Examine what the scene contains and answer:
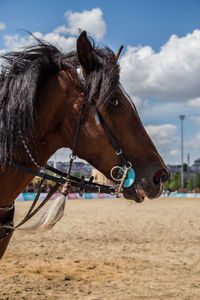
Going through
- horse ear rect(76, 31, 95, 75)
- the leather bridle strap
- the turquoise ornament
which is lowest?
the turquoise ornament

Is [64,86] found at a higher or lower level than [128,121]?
higher

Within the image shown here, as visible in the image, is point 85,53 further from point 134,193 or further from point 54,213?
point 54,213

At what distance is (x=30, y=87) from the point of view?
2174 millimetres

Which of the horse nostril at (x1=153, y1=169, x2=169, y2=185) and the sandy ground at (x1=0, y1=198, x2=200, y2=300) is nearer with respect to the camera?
the horse nostril at (x1=153, y1=169, x2=169, y2=185)

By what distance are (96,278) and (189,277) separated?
1612 mm

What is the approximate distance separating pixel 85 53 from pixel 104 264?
5.14 metres

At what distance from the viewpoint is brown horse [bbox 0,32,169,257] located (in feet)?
7.08

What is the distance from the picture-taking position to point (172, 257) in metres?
7.08

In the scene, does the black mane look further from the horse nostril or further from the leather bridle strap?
the horse nostril

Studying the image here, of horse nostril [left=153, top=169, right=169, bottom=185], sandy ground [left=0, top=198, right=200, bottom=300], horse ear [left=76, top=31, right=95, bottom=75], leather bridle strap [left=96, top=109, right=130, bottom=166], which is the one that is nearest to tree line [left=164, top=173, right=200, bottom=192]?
sandy ground [left=0, top=198, right=200, bottom=300]

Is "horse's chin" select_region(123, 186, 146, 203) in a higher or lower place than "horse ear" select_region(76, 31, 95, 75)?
lower

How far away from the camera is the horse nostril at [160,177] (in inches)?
85.2

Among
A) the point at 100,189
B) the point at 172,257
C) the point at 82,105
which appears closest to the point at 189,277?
the point at 172,257

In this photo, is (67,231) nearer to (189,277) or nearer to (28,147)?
(189,277)
